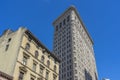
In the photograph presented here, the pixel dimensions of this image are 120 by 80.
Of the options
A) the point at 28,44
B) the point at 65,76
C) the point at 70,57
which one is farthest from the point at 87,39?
the point at 28,44

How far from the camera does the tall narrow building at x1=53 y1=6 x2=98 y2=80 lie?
97.7 m

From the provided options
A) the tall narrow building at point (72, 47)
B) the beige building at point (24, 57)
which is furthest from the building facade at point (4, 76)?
the tall narrow building at point (72, 47)

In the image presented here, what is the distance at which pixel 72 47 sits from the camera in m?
106

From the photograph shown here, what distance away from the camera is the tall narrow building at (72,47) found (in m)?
97.7

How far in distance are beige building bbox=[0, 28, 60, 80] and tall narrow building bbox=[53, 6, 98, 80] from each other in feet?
170

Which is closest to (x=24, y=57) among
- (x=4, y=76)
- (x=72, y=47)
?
(x=4, y=76)

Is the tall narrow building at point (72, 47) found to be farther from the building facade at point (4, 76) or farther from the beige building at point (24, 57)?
the building facade at point (4, 76)

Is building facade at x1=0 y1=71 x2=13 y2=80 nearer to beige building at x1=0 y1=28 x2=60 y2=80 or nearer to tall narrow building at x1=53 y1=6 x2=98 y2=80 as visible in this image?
Result: beige building at x1=0 y1=28 x2=60 y2=80

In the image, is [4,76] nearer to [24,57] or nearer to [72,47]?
[24,57]

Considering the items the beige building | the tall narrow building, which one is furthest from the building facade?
the tall narrow building

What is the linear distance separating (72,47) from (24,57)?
71.7 metres

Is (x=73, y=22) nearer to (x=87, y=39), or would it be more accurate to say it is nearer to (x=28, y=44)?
(x=87, y=39)

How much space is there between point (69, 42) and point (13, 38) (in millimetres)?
74820

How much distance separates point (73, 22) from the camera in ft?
407
